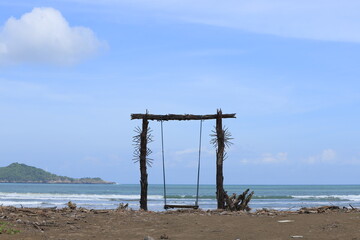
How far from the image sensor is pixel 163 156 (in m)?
19.6

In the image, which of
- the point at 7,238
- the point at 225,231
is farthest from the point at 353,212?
the point at 7,238

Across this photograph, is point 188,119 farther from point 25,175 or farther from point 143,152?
point 25,175

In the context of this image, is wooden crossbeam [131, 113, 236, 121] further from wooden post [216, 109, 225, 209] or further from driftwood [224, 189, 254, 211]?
driftwood [224, 189, 254, 211]

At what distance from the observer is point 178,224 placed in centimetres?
1446

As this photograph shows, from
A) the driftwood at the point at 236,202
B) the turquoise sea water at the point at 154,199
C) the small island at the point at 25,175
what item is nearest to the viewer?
the driftwood at the point at 236,202

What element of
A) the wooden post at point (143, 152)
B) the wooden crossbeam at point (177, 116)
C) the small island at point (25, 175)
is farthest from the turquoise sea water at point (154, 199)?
the small island at point (25, 175)

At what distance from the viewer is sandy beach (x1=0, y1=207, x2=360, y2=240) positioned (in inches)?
Result: 495

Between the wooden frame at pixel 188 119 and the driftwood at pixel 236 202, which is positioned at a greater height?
the wooden frame at pixel 188 119

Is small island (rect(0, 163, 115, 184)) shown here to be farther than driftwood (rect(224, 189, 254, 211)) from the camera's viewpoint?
Yes

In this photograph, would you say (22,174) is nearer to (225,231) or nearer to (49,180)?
(49,180)

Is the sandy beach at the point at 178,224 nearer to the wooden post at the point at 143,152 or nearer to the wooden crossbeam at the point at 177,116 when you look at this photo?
the wooden post at the point at 143,152

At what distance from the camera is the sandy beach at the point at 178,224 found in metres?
12.6

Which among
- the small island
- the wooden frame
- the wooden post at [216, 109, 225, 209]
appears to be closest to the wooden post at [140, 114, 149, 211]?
the wooden frame

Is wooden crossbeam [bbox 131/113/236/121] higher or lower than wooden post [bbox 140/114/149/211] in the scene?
higher
